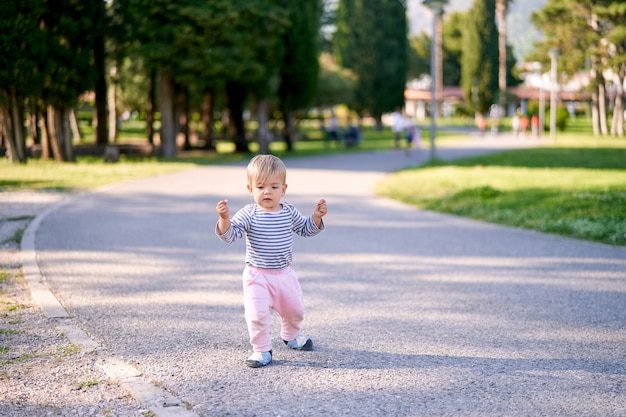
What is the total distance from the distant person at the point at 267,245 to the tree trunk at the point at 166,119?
83.5 ft

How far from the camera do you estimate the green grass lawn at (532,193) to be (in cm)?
1164

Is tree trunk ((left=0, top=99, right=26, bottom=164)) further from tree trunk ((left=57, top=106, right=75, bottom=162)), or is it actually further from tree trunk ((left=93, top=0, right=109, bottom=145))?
tree trunk ((left=93, top=0, right=109, bottom=145))

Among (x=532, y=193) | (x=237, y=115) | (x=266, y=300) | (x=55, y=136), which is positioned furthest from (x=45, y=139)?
(x=266, y=300)

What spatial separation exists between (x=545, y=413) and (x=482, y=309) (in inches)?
100

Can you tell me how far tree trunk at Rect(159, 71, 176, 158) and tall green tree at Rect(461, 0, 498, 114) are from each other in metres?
51.0

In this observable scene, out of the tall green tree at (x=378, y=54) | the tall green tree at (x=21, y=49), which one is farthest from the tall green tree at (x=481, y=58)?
the tall green tree at (x=21, y=49)

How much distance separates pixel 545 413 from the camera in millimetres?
4137

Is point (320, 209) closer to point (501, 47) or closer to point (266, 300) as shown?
point (266, 300)

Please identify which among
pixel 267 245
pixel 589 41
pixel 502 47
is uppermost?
pixel 502 47

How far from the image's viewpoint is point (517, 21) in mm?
82750

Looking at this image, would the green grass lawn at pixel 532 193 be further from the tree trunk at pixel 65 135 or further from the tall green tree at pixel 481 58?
the tall green tree at pixel 481 58

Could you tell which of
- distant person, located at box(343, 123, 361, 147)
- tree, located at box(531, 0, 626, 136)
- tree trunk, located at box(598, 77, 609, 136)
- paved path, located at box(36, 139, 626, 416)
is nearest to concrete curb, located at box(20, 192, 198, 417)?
paved path, located at box(36, 139, 626, 416)

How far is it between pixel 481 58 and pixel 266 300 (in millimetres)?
74692

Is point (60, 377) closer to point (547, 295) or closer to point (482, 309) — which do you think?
point (482, 309)
